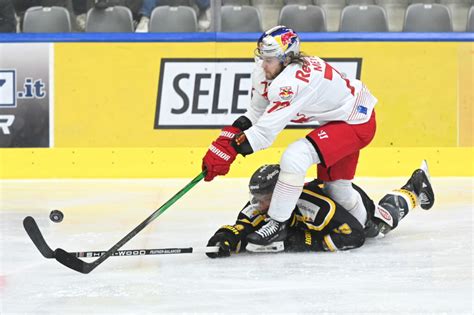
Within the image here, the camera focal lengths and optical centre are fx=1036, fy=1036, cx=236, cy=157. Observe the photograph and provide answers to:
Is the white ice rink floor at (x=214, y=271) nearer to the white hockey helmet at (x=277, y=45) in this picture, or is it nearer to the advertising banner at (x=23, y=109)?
the white hockey helmet at (x=277, y=45)

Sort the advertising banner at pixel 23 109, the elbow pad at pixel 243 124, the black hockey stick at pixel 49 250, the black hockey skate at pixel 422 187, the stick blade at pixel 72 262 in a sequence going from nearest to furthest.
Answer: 1. the stick blade at pixel 72 262
2. the black hockey stick at pixel 49 250
3. the elbow pad at pixel 243 124
4. the black hockey skate at pixel 422 187
5. the advertising banner at pixel 23 109

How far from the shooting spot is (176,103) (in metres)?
7.30

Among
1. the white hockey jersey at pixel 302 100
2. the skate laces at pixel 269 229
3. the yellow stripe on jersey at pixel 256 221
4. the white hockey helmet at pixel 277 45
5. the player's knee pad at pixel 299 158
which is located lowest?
the yellow stripe on jersey at pixel 256 221

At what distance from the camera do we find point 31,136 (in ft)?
23.8

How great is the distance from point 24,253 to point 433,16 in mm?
4132

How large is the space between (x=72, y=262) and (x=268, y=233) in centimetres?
88

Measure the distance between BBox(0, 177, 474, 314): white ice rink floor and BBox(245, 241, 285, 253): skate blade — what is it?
0.03m

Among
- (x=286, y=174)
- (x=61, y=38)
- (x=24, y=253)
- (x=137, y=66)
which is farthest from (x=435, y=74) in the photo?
(x=24, y=253)

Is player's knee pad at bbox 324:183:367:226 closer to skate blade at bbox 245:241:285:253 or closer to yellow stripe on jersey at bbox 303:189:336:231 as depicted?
yellow stripe on jersey at bbox 303:189:336:231

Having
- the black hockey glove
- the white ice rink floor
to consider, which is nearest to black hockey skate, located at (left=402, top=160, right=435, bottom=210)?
the white ice rink floor

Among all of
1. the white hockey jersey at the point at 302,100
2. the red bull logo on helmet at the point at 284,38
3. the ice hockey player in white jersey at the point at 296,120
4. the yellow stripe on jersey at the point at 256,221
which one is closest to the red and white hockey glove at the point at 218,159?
the ice hockey player in white jersey at the point at 296,120

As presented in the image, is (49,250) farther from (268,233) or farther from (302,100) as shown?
(302,100)

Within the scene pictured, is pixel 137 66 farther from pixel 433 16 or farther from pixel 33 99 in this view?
pixel 433 16

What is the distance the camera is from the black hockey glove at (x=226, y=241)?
4.52m
